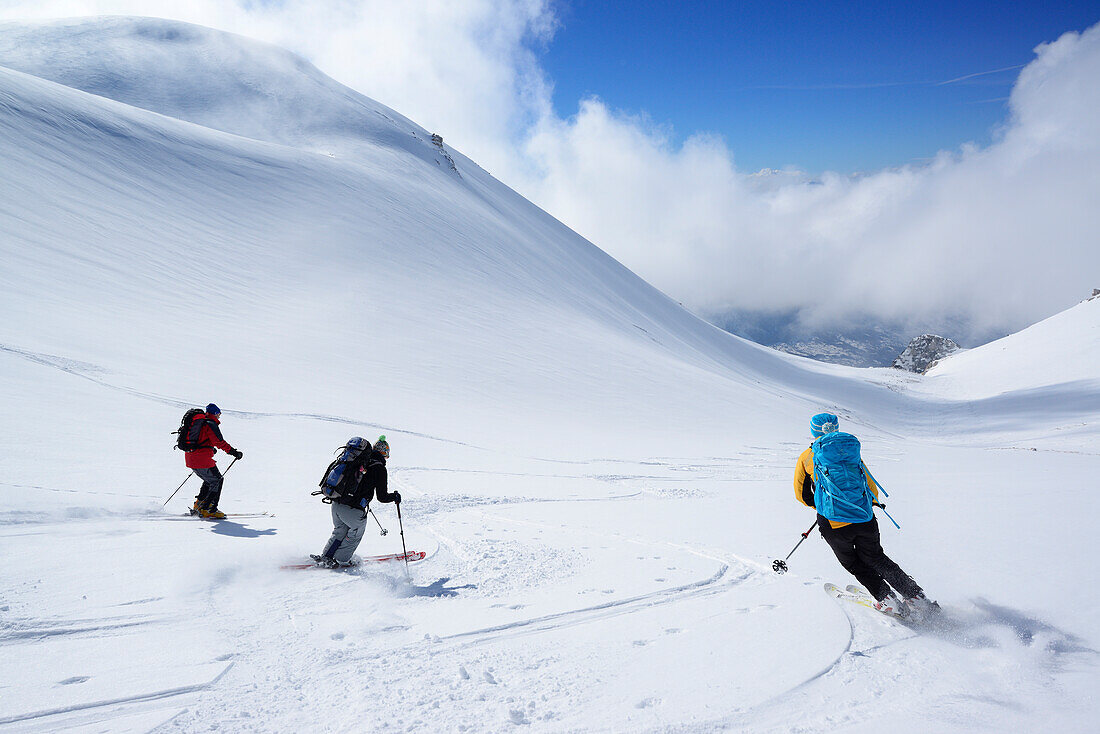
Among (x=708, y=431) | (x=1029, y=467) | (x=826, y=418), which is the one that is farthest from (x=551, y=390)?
(x=826, y=418)

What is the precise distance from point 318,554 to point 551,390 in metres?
17.8

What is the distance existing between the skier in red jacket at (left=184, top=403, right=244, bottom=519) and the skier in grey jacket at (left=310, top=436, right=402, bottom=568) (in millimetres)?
2749

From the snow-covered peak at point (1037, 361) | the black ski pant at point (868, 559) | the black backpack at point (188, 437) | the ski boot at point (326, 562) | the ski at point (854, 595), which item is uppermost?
the snow-covered peak at point (1037, 361)

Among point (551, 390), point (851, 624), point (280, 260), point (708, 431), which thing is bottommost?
point (851, 624)

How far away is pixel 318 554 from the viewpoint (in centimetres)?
700

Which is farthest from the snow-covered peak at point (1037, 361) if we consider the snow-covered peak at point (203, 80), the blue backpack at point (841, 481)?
the snow-covered peak at point (203, 80)

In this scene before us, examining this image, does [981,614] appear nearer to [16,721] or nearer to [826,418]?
[826,418]

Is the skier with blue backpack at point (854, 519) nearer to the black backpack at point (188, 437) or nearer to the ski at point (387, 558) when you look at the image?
the ski at point (387, 558)

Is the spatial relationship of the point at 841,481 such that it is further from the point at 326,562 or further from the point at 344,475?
the point at 326,562

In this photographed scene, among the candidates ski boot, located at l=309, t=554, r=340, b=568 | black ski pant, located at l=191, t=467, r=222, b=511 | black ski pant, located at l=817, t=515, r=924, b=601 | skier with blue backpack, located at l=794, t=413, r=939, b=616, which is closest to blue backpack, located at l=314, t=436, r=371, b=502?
ski boot, located at l=309, t=554, r=340, b=568

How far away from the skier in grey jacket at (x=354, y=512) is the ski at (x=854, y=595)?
4.94m

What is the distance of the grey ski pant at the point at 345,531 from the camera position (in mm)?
6449

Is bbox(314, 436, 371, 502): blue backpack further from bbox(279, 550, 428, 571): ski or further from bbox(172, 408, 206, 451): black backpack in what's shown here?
bbox(172, 408, 206, 451): black backpack

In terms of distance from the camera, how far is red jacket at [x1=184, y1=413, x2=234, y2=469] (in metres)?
8.34
